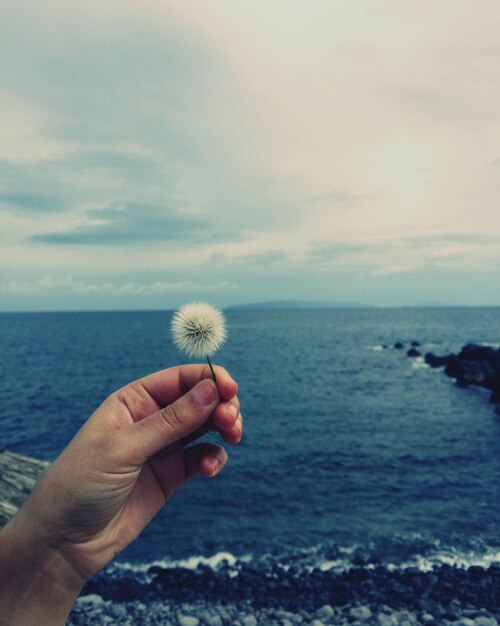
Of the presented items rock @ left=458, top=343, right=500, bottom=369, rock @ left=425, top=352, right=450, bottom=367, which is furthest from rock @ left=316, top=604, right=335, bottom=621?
rock @ left=425, top=352, right=450, bottom=367

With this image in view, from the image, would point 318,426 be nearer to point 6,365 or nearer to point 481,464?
point 481,464

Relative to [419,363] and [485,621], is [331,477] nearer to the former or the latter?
[485,621]

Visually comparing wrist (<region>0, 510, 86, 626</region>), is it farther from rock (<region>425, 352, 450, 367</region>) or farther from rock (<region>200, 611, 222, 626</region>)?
rock (<region>425, 352, 450, 367</region>)

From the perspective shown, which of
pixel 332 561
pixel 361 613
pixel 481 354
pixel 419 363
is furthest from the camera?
pixel 419 363

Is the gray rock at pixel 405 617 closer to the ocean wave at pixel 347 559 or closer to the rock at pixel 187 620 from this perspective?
the ocean wave at pixel 347 559

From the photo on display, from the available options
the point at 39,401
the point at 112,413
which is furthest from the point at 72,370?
Result: the point at 112,413

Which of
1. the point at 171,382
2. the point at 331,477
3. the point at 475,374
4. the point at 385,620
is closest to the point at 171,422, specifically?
the point at 171,382
